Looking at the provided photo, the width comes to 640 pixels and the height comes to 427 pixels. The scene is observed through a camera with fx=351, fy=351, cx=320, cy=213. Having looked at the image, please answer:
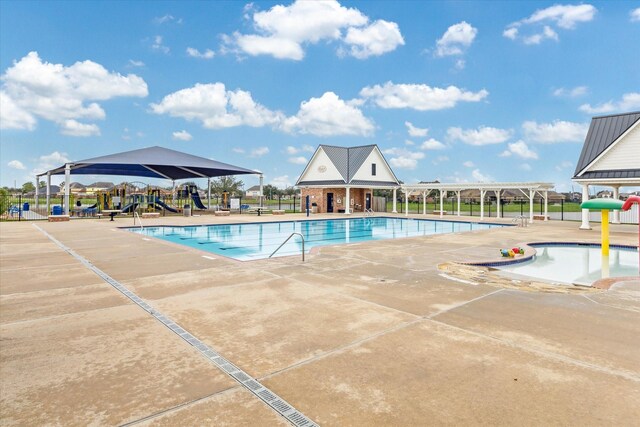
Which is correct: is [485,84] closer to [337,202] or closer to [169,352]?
[337,202]

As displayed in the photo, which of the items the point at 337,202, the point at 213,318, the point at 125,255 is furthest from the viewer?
the point at 337,202

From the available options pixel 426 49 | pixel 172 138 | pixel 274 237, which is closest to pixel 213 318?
pixel 274 237

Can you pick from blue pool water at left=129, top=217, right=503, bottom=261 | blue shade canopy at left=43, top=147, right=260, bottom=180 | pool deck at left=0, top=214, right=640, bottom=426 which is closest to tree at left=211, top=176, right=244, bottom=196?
blue shade canopy at left=43, top=147, right=260, bottom=180

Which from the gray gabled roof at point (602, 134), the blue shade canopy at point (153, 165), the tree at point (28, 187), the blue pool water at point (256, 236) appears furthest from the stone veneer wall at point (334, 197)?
the tree at point (28, 187)

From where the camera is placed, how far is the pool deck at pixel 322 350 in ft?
9.18

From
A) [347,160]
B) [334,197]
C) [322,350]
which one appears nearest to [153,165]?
[334,197]

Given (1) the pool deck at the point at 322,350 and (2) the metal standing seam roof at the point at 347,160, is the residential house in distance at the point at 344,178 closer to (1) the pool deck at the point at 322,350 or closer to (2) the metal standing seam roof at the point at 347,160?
(2) the metal standing seam roof at the point at 347,160

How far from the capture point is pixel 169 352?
12.7 ft

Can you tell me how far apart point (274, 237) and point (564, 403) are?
15.4 metres

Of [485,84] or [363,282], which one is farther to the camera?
[485,84]

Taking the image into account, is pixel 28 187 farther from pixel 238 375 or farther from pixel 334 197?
pixel 238 375

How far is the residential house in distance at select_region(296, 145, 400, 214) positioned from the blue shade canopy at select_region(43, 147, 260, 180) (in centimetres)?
645

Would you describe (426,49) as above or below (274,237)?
above

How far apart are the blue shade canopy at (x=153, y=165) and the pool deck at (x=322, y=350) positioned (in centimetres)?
2031
